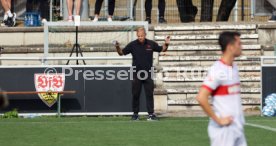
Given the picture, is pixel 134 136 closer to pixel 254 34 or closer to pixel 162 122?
pixel 162 122

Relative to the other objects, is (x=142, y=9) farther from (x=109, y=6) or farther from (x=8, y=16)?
(x=8, y=16)

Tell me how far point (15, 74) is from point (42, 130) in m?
3.90

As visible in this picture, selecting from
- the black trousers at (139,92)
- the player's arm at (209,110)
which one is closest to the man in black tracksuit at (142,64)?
the black trousers at (139,92)

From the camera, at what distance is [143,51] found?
60.2ft

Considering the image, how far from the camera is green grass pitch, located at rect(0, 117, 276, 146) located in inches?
566

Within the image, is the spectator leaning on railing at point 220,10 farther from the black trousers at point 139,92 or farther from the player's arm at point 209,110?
the player's arm at point 209,110

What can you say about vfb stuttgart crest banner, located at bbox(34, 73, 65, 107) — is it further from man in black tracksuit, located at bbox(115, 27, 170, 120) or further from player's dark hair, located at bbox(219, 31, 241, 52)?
player's dark hair, located at bbox(219, 31, 241, 52)

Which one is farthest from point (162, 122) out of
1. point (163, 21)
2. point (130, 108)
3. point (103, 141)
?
point (163, 21)

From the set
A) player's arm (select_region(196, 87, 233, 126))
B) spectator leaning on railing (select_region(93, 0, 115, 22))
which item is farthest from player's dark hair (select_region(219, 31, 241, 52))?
spectator leaning on railing (select_region(93, 0, 115, 22))

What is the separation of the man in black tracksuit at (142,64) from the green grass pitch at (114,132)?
15.9 inches

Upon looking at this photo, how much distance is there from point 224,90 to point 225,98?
83 mm

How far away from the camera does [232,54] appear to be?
9.22 meters

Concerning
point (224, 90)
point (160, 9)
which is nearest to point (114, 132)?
point (224, 90)

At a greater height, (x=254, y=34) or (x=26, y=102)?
(x=254, y=34)
